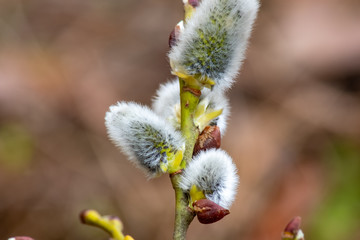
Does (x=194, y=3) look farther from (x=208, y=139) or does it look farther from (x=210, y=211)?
(x=210, y=211)

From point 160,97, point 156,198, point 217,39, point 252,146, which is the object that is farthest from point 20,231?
point 217,39

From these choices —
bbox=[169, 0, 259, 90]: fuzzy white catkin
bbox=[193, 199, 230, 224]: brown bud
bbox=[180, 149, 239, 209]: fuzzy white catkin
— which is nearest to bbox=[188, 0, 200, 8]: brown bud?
bbox=[169, 0, 259, 90]: fuzzy white catkin

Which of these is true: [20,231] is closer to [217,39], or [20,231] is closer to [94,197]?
[94,197]

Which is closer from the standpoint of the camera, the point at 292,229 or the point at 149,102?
the point at 292,229

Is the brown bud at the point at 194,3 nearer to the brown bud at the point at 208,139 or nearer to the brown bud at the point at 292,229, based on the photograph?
the brown bud at the point at 208,139

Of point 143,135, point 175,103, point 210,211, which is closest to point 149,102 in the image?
point 175,103

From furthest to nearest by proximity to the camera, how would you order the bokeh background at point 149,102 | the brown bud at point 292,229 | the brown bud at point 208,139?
the bokeh background at point 149,102 < the brown bud at point 208,139 < the brown bud at point 292,229

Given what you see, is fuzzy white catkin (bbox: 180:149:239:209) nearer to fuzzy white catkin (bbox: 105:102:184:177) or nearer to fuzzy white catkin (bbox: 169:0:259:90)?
fuzzy white catkin (bbox: 105:102:184:177)

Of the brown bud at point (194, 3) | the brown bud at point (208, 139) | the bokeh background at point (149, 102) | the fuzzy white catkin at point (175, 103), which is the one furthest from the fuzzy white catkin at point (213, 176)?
the bokeh background at point (149, 102)
